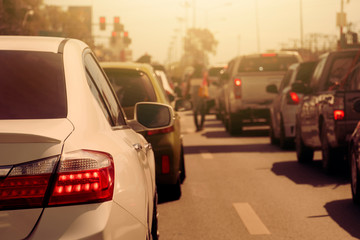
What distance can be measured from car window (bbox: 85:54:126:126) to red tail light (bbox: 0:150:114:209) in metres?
0.99

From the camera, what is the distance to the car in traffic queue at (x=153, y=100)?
936 centimetres

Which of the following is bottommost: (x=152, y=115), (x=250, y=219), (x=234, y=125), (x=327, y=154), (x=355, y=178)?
(x=234, y=125)

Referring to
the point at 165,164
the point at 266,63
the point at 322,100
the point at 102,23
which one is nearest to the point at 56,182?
the point at 165,164

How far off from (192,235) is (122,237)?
4.16 meters

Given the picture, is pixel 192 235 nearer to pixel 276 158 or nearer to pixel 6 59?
pixel 6 59

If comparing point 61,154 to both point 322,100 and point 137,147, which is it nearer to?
point 137,147

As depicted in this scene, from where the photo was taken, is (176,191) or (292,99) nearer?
(176,191)

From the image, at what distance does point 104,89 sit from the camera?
4973 millimetres

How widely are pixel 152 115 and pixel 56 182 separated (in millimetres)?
2033

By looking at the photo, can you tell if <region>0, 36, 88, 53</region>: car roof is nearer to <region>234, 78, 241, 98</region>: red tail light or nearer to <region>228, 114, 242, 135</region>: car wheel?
<region>234, 78, 241, 98</region>: red tail light

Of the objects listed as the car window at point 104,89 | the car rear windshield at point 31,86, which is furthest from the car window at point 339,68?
the car rear windshield at point 31,86

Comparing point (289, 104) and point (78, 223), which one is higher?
point (78, 223)

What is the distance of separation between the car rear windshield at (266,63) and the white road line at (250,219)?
14.0 meters

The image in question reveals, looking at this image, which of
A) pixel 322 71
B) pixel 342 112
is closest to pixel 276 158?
pixel 322 71
